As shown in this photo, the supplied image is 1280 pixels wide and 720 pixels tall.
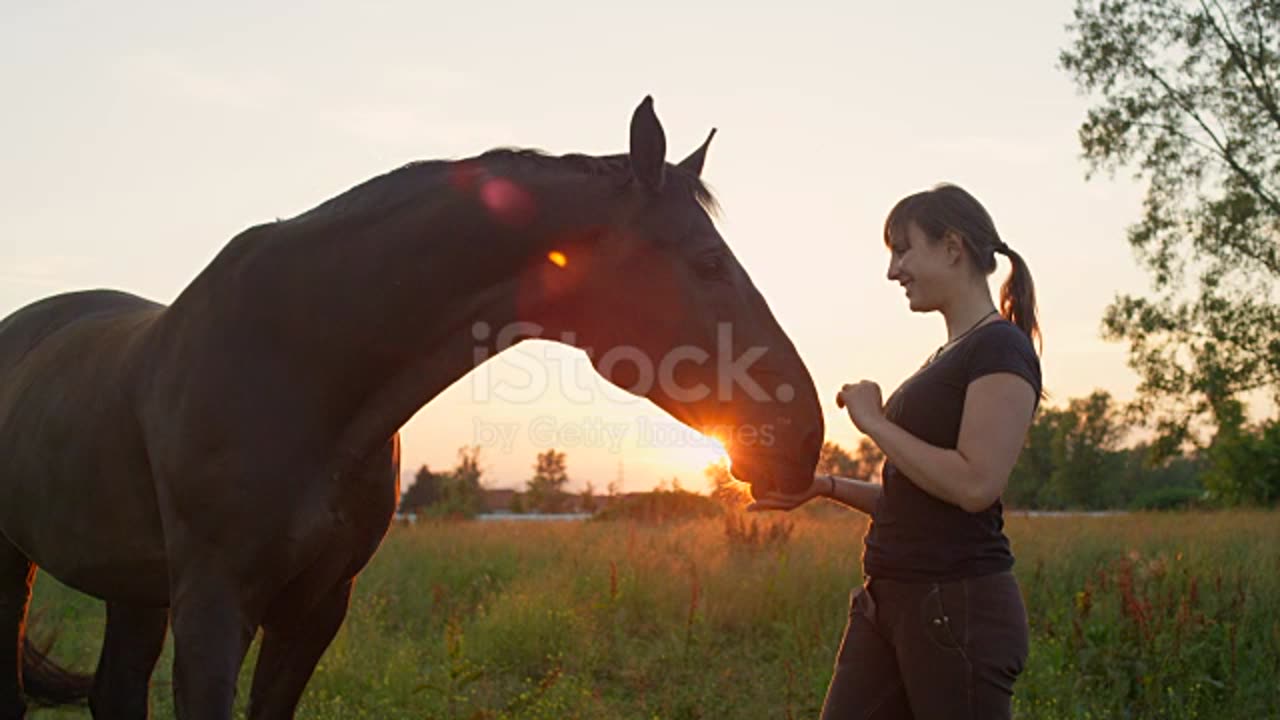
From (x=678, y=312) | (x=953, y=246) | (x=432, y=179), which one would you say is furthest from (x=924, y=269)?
(x=432, y=179)

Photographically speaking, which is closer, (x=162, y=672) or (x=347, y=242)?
(x=347, y=242)

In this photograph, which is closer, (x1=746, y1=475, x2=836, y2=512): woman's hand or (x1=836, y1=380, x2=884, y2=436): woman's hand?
(x1=836, y1=380, x2=884, y2=436): woman's hand

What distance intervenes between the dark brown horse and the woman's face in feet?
1.13

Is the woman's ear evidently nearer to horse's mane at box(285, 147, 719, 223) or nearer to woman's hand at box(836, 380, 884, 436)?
woman's hand at box(836, 380, 884, 436)

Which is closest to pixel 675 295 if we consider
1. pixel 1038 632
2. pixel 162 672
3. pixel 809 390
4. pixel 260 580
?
pixel 809 390

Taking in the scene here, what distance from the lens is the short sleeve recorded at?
219 centimetres

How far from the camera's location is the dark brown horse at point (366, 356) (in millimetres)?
2414

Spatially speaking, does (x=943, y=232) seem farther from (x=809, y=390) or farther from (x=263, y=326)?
(x=263, y=326)

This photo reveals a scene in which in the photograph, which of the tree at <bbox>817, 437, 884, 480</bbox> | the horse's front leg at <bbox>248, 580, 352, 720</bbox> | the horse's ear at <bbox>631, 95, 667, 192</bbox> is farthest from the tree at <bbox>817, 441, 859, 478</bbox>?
the horse's front leg at <bbox>248, 580, 352, 720</bbox>

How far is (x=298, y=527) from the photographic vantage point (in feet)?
7.91

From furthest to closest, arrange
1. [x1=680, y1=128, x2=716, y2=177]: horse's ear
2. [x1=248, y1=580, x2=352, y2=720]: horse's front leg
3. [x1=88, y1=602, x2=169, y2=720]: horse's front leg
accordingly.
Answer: [x1=88, y1=602, x2=169, y2=720]: horse's front leg
[x1=248, y1=580, x2=352, y2=720]: horse's front leg
[x1=680, y1=128, x2=716, y2=177]: horse's ear

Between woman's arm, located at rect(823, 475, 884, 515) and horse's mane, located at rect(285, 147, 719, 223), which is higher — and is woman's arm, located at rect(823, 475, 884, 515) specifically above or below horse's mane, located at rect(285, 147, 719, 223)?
below

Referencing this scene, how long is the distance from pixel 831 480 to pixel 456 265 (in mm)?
1153

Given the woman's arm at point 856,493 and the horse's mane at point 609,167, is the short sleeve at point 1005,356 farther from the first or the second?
the horse's mane at point 609,167
